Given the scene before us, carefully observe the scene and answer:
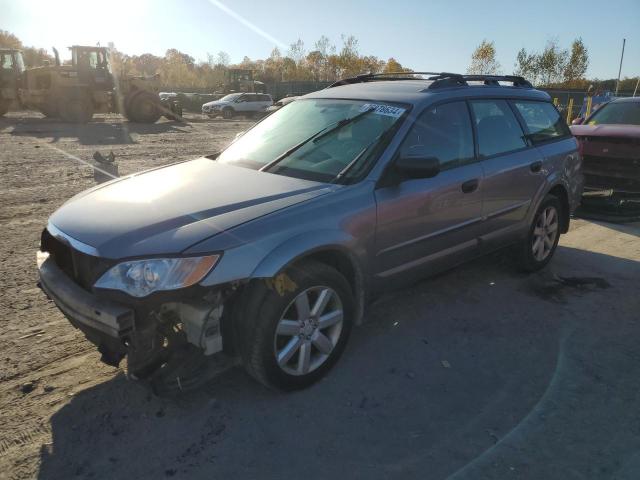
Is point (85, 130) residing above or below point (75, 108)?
below

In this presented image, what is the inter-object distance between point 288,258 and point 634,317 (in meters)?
3.13

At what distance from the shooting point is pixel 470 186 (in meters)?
3.83

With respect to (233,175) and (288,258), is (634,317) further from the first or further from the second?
(233,175)

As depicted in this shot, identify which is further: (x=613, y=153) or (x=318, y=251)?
(x=613, y=153)

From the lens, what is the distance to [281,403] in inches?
114

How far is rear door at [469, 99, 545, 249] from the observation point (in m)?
4.07

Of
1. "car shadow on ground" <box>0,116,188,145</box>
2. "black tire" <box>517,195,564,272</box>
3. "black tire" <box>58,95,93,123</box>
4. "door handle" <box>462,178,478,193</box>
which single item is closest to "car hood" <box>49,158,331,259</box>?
"door handle" <box>462,178,478,193</box>

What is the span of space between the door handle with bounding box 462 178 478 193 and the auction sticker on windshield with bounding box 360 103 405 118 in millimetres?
771

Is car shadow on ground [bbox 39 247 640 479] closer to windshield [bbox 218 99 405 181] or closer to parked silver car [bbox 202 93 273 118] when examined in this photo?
windshield [bbox 218 99 405 181]

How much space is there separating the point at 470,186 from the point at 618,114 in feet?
20.0

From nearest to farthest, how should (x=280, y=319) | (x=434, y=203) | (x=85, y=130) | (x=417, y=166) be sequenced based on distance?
(x=280, y=319)
(x=417, y=166)
(x=434, y=203)
(x=85, y=130)

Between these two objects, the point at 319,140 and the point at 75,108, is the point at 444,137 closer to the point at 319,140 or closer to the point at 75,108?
the point at 319,140

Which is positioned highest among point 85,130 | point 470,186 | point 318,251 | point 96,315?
point 470,186

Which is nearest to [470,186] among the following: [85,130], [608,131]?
[608,131]
